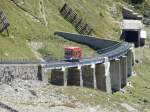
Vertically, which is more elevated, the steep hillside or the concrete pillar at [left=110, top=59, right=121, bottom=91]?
the steep hillside

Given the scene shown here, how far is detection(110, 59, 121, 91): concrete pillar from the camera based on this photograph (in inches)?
5059

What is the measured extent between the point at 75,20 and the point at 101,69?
50.6 m

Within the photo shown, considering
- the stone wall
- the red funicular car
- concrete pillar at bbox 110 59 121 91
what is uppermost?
the red funicular car

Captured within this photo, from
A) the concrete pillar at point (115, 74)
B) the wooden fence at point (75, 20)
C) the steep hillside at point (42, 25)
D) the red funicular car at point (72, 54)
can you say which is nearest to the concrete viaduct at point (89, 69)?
the concrete pillar at point (115, 74)

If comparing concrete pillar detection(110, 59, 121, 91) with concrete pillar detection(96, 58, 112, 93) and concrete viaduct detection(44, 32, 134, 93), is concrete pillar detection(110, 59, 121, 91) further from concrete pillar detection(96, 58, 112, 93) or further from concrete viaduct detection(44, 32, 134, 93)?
concrete pillar detection(96, 58, 112, 93)

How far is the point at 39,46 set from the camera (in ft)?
447

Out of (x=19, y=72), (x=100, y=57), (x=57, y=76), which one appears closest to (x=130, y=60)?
(x=100, y=57)

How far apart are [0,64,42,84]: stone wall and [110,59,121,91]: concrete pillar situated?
29.7 metres

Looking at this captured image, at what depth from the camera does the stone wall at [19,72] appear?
96.3 metres

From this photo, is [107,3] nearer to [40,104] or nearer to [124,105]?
[124,105]

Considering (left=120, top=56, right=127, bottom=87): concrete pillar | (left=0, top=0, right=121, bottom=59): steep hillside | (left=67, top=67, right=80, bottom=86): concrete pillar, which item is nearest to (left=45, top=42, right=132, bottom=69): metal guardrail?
(left=67, top=67, right=80, bottom=86): concrete pillar

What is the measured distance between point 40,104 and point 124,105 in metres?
22.0

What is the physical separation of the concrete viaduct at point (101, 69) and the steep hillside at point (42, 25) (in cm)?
657

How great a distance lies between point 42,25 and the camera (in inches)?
5876
